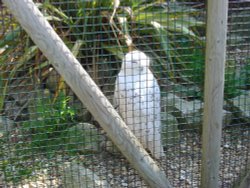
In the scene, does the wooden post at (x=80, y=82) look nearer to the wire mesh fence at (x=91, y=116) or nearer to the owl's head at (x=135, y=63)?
the wire mesh fence at (x=91, y=116)

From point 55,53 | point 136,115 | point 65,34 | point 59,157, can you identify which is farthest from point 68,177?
point 65,34

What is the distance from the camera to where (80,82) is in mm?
2781

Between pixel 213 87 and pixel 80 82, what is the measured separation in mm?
851

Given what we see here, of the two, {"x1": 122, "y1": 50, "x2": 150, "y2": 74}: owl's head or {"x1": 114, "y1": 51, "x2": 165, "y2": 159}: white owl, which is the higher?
{"x1": 122, "y1": 50, "x2": 150, "y2": 74}: owl's head

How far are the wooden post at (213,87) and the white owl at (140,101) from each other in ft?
2.02

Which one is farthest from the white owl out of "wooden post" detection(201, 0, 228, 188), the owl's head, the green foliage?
"wooden post" detection(201, 0, 228, 188)

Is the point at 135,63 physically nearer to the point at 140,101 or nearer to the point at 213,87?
the point at 140,101

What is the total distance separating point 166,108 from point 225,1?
5.52ft

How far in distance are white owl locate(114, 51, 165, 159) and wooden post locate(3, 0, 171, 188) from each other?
683 millimetres

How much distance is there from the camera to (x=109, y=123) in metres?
2.90

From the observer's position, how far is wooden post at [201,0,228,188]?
2926 millimetres

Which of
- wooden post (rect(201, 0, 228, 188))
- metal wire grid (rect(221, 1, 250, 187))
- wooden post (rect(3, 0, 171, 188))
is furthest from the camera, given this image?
metal wire grid (rect(221, 1, 250, 187))

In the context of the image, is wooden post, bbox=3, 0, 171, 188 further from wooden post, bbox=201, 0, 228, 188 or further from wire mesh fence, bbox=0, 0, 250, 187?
wire mesh fence, bbox=0, 0, 250, 187

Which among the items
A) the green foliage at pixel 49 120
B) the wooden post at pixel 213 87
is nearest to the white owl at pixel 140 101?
the green foliage at pixel 49 120
